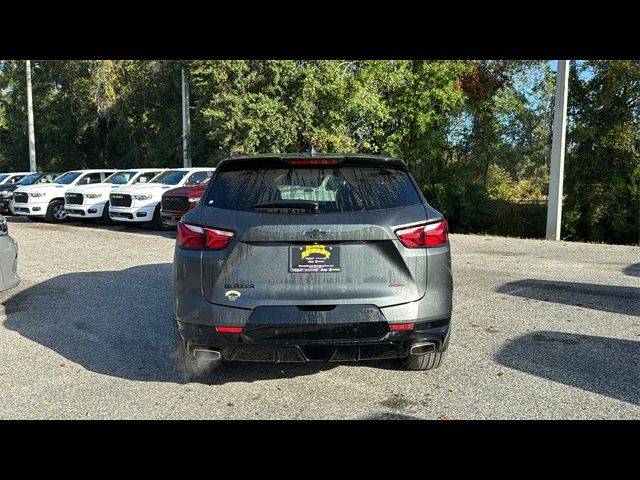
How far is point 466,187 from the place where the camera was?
22078 millimetres

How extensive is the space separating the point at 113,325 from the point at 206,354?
2.62 metres

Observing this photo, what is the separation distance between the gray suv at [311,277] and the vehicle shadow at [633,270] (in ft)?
23.2

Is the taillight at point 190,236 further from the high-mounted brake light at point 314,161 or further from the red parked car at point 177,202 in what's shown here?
the red parked car at point 177,202

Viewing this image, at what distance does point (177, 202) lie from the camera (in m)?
13.9

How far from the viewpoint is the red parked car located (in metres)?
13.6

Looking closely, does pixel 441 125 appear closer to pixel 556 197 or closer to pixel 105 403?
pixel 556 197

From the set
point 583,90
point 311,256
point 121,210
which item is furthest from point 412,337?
point 583,90

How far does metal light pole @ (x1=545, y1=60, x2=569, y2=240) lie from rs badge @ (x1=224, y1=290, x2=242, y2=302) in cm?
1464

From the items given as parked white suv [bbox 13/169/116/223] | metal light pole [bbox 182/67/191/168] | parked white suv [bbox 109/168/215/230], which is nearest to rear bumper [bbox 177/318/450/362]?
parked white suv [bbox 109/168/215/230]

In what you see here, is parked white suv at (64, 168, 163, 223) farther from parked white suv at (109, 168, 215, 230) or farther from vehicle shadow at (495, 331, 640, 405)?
vehicle shadow at (495, 331, 640, 405)

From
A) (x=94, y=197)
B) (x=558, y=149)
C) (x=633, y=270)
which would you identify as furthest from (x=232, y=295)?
(x=94, y=197)

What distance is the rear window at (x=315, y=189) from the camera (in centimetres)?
376

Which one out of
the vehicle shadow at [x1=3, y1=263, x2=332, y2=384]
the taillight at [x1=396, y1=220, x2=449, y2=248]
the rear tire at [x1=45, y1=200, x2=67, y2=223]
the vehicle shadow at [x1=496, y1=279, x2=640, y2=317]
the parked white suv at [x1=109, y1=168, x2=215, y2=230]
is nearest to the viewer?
the taillight at [x1=396, y1=220, x2=449, y2=248]
